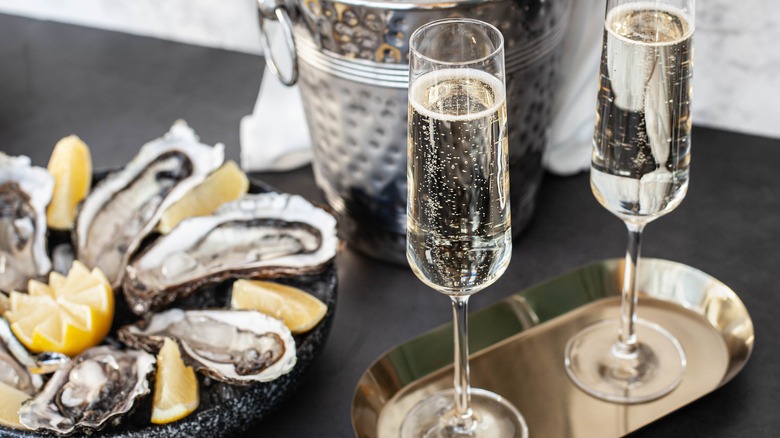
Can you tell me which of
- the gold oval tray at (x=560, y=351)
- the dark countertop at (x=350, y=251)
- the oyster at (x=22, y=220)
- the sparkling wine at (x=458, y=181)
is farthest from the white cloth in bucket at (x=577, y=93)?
the oyster at (x=22, y=220)

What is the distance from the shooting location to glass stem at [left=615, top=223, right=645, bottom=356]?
794mm

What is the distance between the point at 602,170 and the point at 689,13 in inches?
5.1

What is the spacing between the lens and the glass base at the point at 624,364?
0.80 meters

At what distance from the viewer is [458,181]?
2.02 ft

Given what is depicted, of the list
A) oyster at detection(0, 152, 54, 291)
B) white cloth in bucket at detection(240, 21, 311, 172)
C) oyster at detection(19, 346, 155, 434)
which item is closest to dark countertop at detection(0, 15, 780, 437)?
white cloth in bucket at detection(240, 21, 311, 172)

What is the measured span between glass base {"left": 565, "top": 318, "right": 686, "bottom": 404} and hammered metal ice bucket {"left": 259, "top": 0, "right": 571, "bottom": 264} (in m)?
0.17

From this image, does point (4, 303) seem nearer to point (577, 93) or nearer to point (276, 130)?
point (276, 130)

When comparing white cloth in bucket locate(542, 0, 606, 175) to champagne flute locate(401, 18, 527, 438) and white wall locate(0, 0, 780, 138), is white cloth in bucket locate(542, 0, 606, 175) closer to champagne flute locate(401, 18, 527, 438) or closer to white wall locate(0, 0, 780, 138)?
white wall locate(0, 0, 780, 138)

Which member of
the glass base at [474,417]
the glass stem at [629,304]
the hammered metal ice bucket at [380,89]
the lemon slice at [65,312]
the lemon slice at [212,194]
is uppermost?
the hammered metal ice bucket at [380,89]

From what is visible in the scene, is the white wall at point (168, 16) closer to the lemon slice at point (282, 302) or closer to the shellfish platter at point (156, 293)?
the shellfish platter at point (156, 293)

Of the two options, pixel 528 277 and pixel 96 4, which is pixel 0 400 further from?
pixel 96 4

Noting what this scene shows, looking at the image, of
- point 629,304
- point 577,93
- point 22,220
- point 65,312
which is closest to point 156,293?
point 65,312

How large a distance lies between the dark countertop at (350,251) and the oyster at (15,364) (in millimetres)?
186

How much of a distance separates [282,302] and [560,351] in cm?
25
